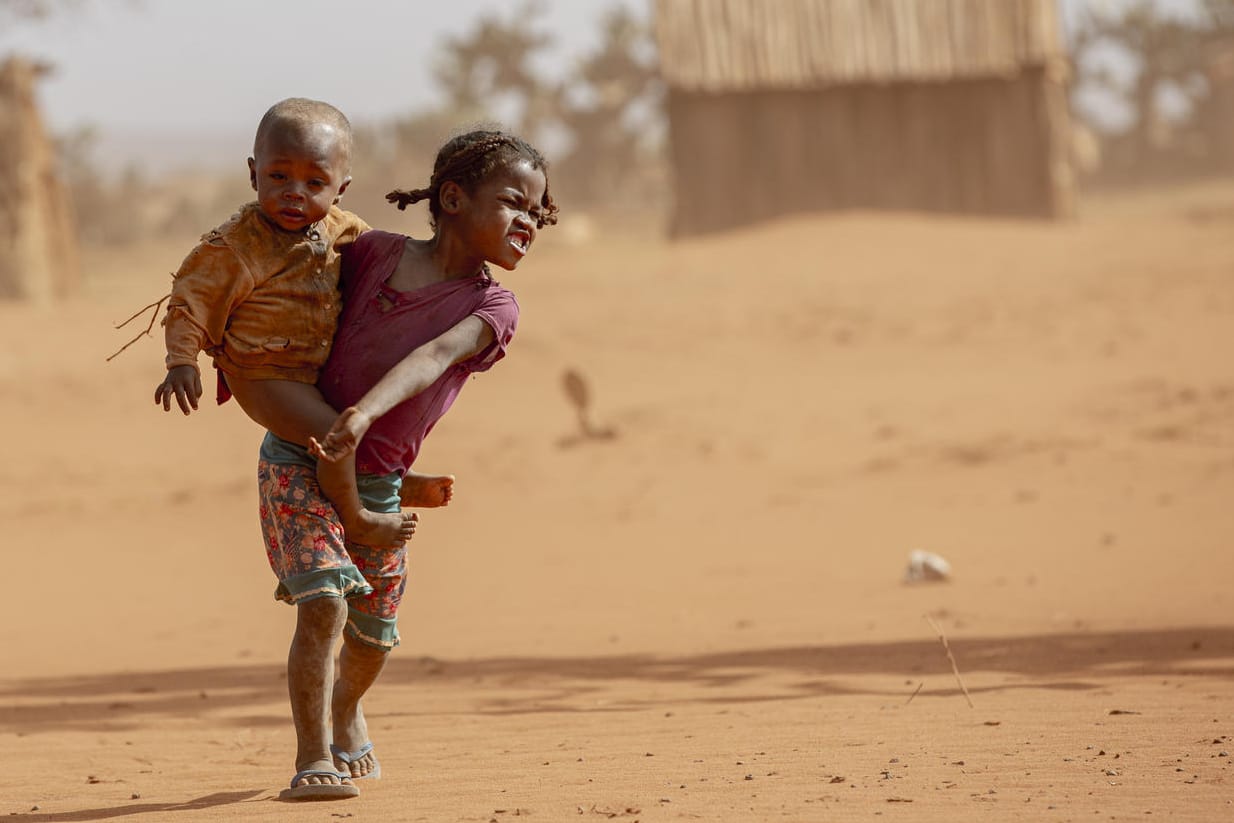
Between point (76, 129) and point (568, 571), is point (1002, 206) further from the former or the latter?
point (76, 129)

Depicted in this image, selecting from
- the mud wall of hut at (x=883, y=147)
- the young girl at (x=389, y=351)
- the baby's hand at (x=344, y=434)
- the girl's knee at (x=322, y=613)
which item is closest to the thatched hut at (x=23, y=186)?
the mud wall of hut at (x=883, y=147)

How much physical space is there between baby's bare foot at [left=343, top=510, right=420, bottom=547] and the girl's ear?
787mm

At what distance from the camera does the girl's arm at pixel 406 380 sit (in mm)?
3777

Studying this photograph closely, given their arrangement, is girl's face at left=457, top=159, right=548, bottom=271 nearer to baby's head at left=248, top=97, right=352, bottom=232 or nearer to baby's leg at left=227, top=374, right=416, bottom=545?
baby's head at left=248, top=97, right=352, bottom=232

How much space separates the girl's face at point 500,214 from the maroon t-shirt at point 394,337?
0.34 ft

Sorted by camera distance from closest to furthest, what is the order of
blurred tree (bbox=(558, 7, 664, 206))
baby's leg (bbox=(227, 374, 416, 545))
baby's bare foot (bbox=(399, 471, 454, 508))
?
baby's leg (bbox=(227, 374, 416, 545))
baby's bare foot (bbox=(399, 471, 454, 508))
blurred tree (bbox=(558, 7, 664, 206))

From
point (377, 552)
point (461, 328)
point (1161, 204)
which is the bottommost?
point (1161, 204)

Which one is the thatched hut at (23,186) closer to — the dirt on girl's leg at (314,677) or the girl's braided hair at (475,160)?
the girl's braided hair at (475,160)

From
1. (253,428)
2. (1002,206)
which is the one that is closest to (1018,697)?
(253,428)

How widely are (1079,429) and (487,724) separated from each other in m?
7.63

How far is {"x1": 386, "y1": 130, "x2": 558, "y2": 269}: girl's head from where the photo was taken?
4.09 meters

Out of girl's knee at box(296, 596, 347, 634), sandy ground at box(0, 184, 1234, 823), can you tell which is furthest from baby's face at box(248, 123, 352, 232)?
sandy ground at box(0, 184, 1234, 823)

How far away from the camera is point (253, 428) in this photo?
562 inches

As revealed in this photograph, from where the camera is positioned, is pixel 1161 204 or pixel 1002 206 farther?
pixel 1161 204
